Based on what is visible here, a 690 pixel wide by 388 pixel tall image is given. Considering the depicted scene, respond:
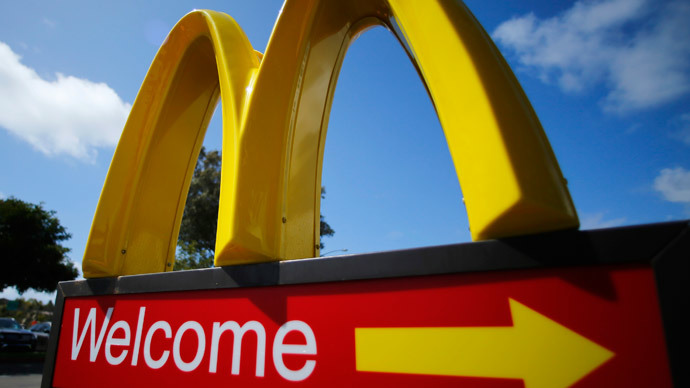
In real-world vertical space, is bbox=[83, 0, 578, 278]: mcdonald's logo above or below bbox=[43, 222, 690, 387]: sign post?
above

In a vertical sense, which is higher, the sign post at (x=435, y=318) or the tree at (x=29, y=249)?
the tree at (x=29, y=249)

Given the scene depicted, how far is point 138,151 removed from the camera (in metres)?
2.75

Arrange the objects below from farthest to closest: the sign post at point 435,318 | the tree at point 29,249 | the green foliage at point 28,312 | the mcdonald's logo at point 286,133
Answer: the green foliage at point 28,312 → the tree at point 29,249 → the mcdonald's logo at point 286,133 → the sign post at point 435,318

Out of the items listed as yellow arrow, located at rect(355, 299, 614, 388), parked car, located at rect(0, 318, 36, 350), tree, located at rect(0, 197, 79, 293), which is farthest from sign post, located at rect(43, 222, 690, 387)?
tree, located at rect(0, 197, 79, 293)

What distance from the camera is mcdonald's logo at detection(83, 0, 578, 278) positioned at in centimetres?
129

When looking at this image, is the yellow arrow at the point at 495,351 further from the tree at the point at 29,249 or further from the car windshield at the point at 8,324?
the tree at the point at 29,249

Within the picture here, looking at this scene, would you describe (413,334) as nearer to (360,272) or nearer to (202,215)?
(360,272)

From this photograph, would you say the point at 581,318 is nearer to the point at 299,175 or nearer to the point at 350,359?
the point at 350,359

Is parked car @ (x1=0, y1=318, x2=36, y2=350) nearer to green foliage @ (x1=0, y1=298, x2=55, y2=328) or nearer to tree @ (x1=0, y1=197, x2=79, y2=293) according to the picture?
tree @ (x1=0, y1=197, x2=79, y2=293)

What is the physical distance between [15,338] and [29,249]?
16.2ft

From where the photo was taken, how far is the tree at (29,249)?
59.8 ft

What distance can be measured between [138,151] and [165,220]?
51cm

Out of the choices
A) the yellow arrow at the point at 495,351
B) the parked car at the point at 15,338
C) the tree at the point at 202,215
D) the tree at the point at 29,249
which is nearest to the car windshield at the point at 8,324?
the parked car at the point at 15,338

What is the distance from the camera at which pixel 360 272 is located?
1445mm
